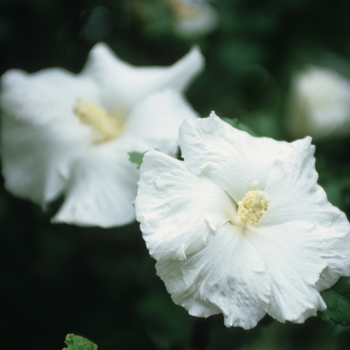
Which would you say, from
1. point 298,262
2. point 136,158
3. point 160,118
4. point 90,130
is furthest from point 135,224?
point 298,262

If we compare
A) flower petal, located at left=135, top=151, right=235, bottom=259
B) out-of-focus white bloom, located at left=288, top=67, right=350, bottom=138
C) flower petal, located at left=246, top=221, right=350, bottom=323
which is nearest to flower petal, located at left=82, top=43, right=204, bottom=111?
flower petal, located at left=135, top=151, right=235, bottom=259

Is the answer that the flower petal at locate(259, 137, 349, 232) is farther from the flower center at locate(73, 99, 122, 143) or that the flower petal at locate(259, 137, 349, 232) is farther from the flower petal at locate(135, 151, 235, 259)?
the flower center at locate(73, 99, 122, 143)

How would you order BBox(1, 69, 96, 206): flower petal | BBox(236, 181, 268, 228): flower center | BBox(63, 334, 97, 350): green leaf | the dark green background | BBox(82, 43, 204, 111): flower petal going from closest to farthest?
BBox(63, 334, 97, 350): green leaf, BBox(236, 181, 268, 228): flower center, BBox(1, 69, 96, 206): flower petal, BBox(82, 43, 204, 111): flower petal, the dark green background

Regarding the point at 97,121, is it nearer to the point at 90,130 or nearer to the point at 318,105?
the point at 90,130

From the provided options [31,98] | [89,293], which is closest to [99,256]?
[89,293]

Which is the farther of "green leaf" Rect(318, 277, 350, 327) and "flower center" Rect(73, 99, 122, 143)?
"flower center" Rect(73, 99, 122, 143)
